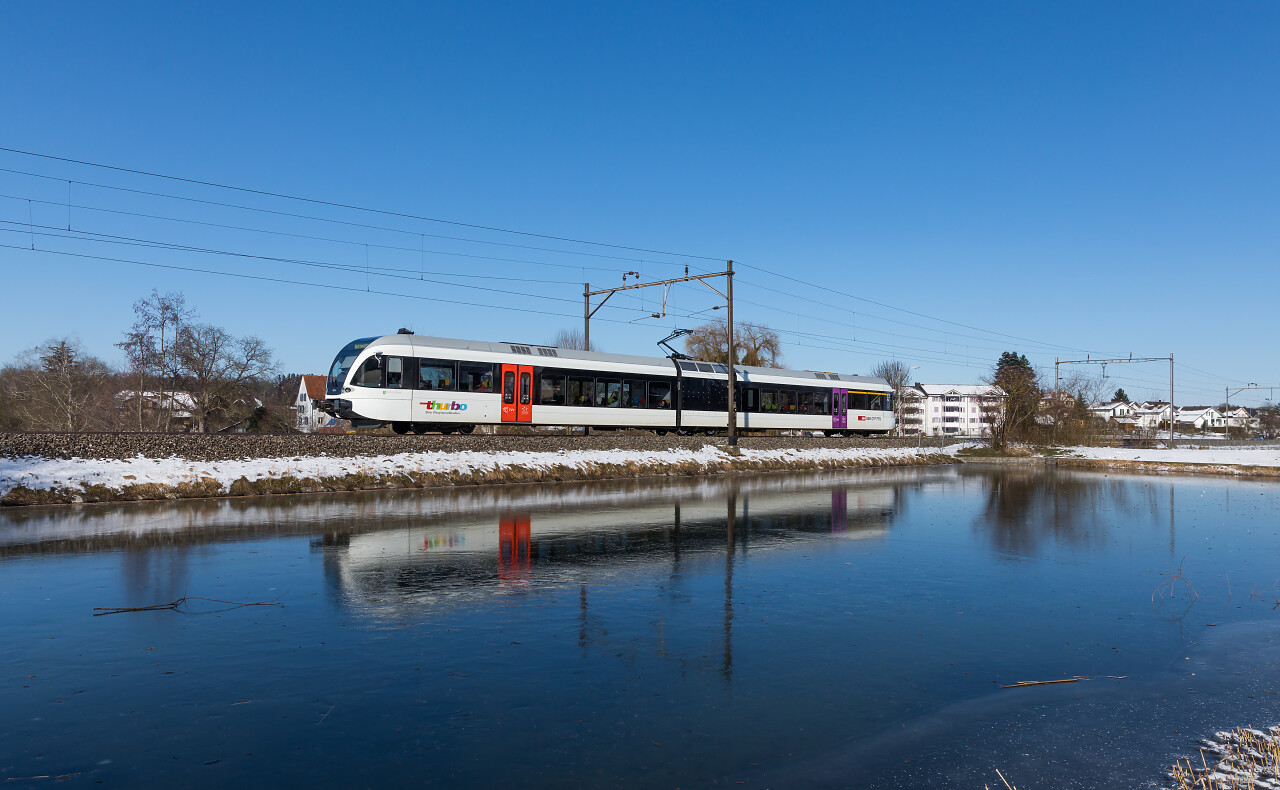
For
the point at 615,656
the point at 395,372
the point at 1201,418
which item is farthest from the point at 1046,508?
the point at 1201,418

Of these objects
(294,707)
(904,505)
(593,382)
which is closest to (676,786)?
(294,707)

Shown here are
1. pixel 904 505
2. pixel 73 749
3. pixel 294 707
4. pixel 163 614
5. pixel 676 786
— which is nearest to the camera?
pixel 676 786

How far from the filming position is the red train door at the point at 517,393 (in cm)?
2927

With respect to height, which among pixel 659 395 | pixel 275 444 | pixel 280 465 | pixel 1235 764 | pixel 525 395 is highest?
pixel 659 395

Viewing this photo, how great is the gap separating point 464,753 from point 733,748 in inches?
66.1

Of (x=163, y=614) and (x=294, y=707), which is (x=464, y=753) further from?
(x=163, y=614)

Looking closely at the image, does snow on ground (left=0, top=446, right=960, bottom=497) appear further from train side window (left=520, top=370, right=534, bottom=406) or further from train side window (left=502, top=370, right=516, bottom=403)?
train side window (left=502, top=370, right=516, bottom=403)

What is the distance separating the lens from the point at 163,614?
790 centimetres

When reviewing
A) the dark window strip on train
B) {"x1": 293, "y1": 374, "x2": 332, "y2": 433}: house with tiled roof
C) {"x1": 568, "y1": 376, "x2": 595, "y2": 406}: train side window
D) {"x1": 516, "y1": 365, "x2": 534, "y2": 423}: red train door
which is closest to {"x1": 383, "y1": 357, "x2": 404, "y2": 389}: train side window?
the dark window strip on train

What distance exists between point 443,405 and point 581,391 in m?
6.46

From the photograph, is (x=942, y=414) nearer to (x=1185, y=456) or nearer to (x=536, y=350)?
(x=1185, y=456)

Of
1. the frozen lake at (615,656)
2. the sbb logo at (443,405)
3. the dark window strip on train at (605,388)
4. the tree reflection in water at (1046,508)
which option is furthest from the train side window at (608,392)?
the frozen lake at (615,656)

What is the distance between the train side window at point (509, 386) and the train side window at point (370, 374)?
4.94 metres

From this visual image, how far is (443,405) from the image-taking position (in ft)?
89.7
